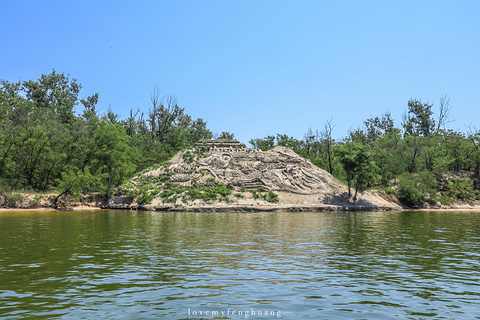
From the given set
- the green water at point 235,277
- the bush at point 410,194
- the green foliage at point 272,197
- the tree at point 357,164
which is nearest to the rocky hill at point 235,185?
the green foliage at point 272,197

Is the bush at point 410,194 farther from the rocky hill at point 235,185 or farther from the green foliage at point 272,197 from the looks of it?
the green foliage at point 272,197

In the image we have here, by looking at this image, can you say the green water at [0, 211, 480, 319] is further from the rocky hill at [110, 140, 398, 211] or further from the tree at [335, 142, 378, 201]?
the tree at [335, 142, 378, 201]

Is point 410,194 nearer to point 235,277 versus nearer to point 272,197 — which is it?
point 272,197

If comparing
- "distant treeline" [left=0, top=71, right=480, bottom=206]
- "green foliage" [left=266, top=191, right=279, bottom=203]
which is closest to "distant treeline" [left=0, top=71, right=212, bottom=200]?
"distant treeline" [left=0, top=71, right=480, bottom=206]

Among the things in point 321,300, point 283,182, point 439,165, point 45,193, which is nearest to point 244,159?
point 283,182

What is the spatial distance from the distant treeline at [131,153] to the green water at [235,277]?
29894mm

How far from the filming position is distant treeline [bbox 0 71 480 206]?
4919cm

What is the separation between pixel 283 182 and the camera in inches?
2096

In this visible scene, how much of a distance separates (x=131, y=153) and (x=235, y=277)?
155ft

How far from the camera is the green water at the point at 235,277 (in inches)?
361

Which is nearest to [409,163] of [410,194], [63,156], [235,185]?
[410,194]

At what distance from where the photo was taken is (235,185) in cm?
5253

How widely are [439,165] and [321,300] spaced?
206 feet

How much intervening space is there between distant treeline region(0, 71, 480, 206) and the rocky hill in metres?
3.31
